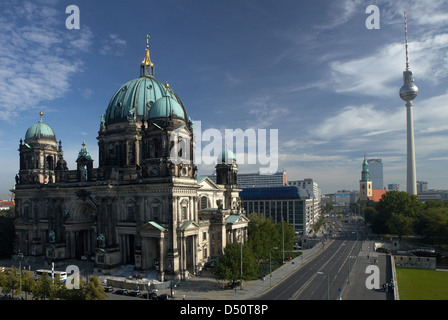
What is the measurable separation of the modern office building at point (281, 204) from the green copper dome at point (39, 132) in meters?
108

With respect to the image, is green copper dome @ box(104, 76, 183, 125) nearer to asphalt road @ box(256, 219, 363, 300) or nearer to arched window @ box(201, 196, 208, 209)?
arched window @ box(201, 196, 208, 209)

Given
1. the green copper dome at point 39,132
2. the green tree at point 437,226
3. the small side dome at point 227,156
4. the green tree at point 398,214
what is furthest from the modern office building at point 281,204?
the green copper dome at point 39,132

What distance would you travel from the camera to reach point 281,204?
574ft

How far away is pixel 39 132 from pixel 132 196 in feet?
135

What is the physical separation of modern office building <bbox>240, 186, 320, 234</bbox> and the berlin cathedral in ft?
250

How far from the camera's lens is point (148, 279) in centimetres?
6575

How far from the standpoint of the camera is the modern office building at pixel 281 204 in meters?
171

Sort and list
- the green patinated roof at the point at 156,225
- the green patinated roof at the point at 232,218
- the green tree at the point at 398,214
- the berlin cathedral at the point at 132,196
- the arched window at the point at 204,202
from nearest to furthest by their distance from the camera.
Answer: the green patinated roof at the point at 156,225
the berlin cathedral at the point at 132,196
the green patinated roof at the point at 232,218
the arched window at the point at 204,202
the green tree at the point at 398,214

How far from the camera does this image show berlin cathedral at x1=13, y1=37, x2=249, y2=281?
68500 mm

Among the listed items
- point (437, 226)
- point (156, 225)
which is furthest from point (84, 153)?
point (437, 226)

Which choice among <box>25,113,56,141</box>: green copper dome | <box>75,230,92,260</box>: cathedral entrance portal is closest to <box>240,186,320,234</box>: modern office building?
<box>75,230,92,260</box>: cathedral entrance portal

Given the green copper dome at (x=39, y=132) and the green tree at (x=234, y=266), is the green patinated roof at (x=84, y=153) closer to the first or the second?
the green copper dome at (x=39, y=132)
